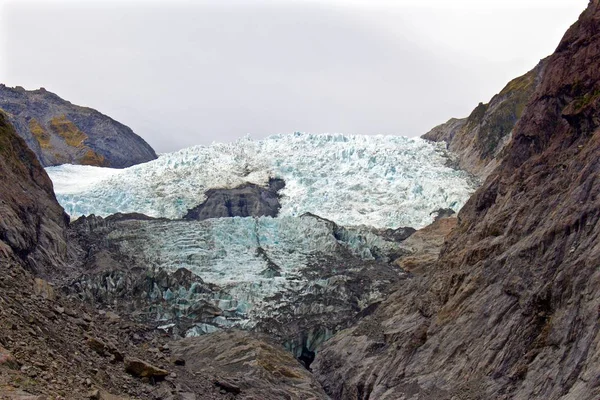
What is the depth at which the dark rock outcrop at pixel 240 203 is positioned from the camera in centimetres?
6538

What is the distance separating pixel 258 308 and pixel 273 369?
11126mm

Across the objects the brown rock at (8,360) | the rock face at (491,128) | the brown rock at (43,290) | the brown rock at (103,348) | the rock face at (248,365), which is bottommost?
the rock face at (248,365)

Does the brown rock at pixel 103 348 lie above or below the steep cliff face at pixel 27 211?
below

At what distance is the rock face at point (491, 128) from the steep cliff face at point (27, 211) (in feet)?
143

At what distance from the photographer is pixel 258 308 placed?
36219 mm

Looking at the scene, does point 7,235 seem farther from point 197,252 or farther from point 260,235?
point 260,235

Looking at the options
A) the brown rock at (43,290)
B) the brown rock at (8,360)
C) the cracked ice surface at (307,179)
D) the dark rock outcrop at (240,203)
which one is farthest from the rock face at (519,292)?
the dark rock outcrop at (240,203)

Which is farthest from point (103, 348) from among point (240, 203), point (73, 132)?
point (73, 132)

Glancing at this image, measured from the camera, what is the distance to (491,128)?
258 ft

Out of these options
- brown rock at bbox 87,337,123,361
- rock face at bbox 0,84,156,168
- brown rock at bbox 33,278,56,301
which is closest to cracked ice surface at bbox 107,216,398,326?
brown rock at bbox 33,278,56,301

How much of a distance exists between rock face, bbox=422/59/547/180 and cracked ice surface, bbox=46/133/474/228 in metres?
3.21

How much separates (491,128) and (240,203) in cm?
3088

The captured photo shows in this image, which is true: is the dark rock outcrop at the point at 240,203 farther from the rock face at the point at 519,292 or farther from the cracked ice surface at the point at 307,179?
the rock face at the point at 519,292

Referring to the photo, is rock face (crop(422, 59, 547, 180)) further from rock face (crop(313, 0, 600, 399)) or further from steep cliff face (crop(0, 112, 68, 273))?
steep cliff face (crop(0, 112, 68, 273))
